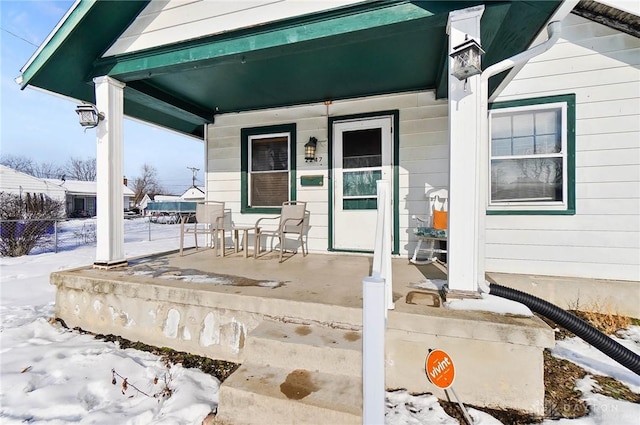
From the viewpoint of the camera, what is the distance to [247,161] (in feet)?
17.6

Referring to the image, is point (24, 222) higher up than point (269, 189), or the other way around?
point (269, 189)

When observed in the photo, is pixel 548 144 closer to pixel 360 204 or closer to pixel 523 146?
pixel 523 146

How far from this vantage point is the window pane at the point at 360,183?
4.57 metres

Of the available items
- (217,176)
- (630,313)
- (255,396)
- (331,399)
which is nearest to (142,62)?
(217,176)

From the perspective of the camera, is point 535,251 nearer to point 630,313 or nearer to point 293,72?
point 630,313

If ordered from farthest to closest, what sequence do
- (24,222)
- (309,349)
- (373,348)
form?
(24,222), (309,349), (373,348)

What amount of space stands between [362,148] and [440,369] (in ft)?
11.3

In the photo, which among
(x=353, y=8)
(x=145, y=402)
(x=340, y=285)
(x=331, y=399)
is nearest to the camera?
(x=331, y=399)

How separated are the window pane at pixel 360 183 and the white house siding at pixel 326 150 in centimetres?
29

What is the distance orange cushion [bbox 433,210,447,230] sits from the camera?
3.89 metres

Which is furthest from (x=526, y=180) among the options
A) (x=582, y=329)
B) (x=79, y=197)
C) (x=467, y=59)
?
(x=79, y=197)

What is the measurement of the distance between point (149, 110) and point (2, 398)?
423cm

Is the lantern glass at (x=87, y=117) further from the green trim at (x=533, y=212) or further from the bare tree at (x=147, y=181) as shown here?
the bare tree at (x=147, y=181)

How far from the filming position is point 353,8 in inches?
102
